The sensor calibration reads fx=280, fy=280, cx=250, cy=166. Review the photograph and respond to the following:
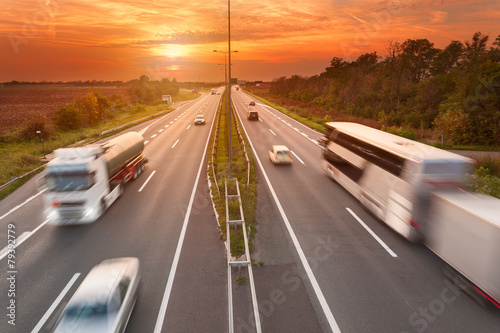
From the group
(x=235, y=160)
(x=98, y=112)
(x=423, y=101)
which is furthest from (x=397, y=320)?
(x=423, y=101)

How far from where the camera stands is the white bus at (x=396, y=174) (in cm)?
1018

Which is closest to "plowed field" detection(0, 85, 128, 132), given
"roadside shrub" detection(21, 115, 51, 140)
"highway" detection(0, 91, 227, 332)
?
"roadside shrub" detection(21, 115, 51, 140)

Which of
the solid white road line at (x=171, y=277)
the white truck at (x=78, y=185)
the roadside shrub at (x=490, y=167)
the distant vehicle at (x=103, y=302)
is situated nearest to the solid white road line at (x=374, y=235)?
the solid white road line at (x=171, y=277)

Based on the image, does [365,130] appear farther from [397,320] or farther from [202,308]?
[202,308]

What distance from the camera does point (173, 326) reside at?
308 inches

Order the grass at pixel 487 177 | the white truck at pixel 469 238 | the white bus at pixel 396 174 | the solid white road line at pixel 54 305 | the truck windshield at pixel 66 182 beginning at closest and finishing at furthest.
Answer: the white truck at pixel 469 238
the solid white road line at pixel 54 305
the white bus at pixel 396 174
the truck windshield at pixel 66 182
the grass at pixel 487 177

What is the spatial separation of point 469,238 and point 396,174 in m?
3.67

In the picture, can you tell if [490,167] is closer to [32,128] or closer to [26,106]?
[32,128]

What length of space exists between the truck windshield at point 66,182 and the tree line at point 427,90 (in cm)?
3465

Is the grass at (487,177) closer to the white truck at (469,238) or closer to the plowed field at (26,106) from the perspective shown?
the white truck at (469,238)

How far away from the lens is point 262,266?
1039cm

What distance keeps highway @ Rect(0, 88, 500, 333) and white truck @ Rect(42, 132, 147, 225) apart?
30.5 inches

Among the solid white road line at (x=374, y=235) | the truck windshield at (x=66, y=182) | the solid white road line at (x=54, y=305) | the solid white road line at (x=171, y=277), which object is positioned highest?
the truck windshield at (x=66, y=182)

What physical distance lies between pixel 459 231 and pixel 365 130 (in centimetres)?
890
